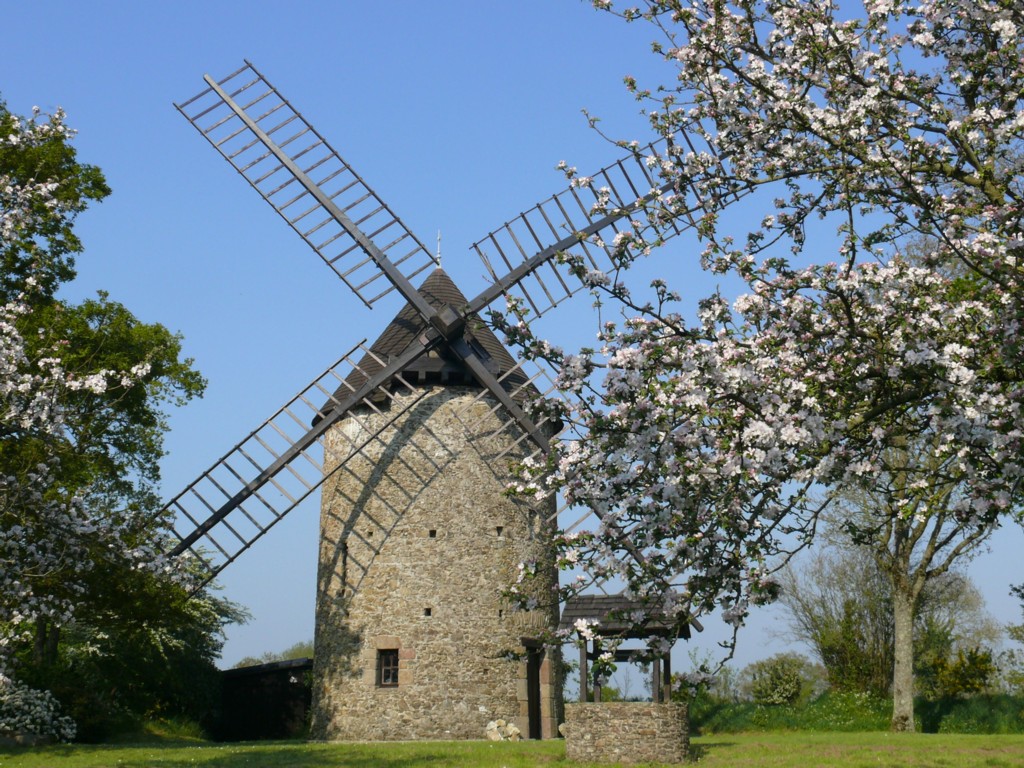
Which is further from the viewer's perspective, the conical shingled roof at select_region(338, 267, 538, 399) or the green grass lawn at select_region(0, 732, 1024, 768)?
the conical shingled roof at select_region(338, 267, 538, 399)

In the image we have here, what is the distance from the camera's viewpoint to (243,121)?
79.2ft

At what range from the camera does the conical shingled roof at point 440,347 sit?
2391 cm

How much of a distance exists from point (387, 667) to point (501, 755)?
6242mm

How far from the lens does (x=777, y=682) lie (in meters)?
32.2

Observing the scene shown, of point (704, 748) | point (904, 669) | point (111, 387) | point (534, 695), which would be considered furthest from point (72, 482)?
point (904, 669)

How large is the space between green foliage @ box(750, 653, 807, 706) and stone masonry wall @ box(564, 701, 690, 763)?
13.5 meters

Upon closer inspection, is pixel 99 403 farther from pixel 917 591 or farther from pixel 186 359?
pixel 917 591

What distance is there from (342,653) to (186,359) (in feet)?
25.5

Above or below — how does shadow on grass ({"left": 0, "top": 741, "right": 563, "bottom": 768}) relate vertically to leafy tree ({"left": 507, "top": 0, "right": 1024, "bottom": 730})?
below

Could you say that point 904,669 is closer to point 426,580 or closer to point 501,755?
point 426,580

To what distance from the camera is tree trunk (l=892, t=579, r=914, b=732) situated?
24688mm

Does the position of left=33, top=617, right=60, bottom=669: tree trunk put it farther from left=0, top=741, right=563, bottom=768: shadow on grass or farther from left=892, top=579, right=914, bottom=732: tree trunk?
left=892, top=579, right=914, bottom=732: tree trunk

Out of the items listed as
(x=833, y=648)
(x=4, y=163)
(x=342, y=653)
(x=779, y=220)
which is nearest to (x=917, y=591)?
(x=833, y=648)

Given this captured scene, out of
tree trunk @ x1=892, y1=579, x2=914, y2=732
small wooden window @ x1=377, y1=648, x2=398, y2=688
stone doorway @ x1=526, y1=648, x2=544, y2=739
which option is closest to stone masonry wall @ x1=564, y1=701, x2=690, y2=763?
stone doorway @ x1=526, y1=648, x2=544, y2=739
